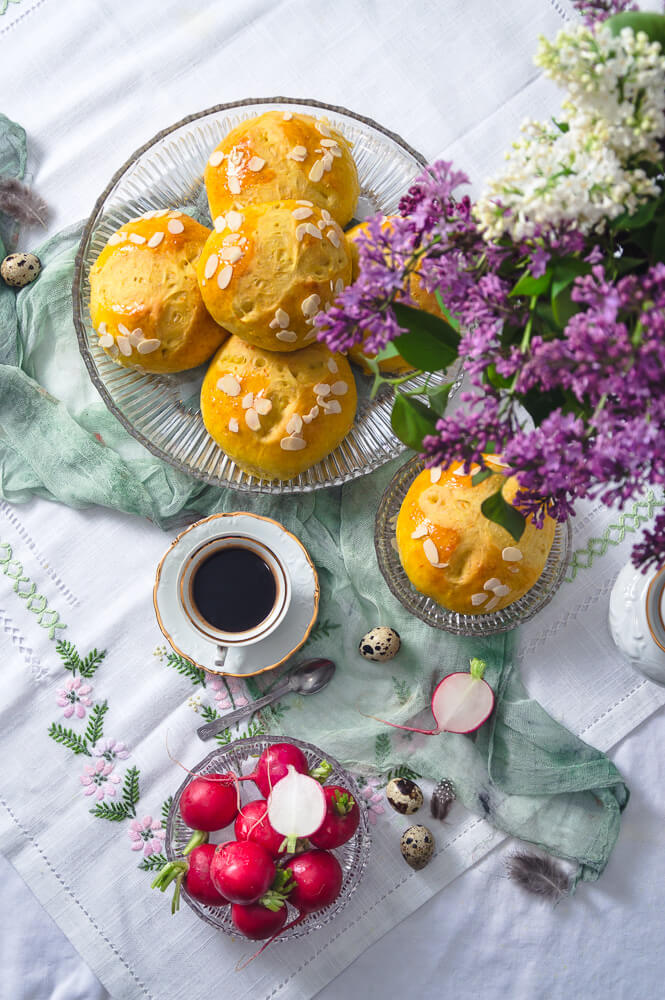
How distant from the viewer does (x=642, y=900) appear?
4.40 feet

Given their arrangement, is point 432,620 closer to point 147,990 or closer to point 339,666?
point 339,666

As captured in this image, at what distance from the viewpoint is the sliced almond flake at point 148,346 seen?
114 centimetres

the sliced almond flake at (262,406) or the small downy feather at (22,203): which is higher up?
the small downy feather at (22,203)

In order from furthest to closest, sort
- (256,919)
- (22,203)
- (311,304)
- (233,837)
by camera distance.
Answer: (22,203) → (233,837) → (256,919) → (311,304)

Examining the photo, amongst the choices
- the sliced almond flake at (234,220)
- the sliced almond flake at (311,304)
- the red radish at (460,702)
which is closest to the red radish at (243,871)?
the red radish at (460,702)

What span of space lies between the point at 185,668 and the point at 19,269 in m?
0.73

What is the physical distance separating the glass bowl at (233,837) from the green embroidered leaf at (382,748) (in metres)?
0.07

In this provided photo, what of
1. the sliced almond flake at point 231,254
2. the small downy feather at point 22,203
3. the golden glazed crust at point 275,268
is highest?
the small downy feather at point 22,203

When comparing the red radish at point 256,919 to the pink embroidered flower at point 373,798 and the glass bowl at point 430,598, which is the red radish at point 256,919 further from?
the glass bowl at point 430,598

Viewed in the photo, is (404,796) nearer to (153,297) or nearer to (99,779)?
(99,779)

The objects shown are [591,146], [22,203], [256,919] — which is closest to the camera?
[591,146]

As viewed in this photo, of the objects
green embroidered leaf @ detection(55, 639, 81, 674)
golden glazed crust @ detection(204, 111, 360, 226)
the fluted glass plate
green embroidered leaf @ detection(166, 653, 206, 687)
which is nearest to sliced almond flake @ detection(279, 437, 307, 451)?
the fluted glass plate

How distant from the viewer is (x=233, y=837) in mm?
1270

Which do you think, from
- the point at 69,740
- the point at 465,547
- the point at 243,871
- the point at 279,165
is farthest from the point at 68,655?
the point at 279,165
